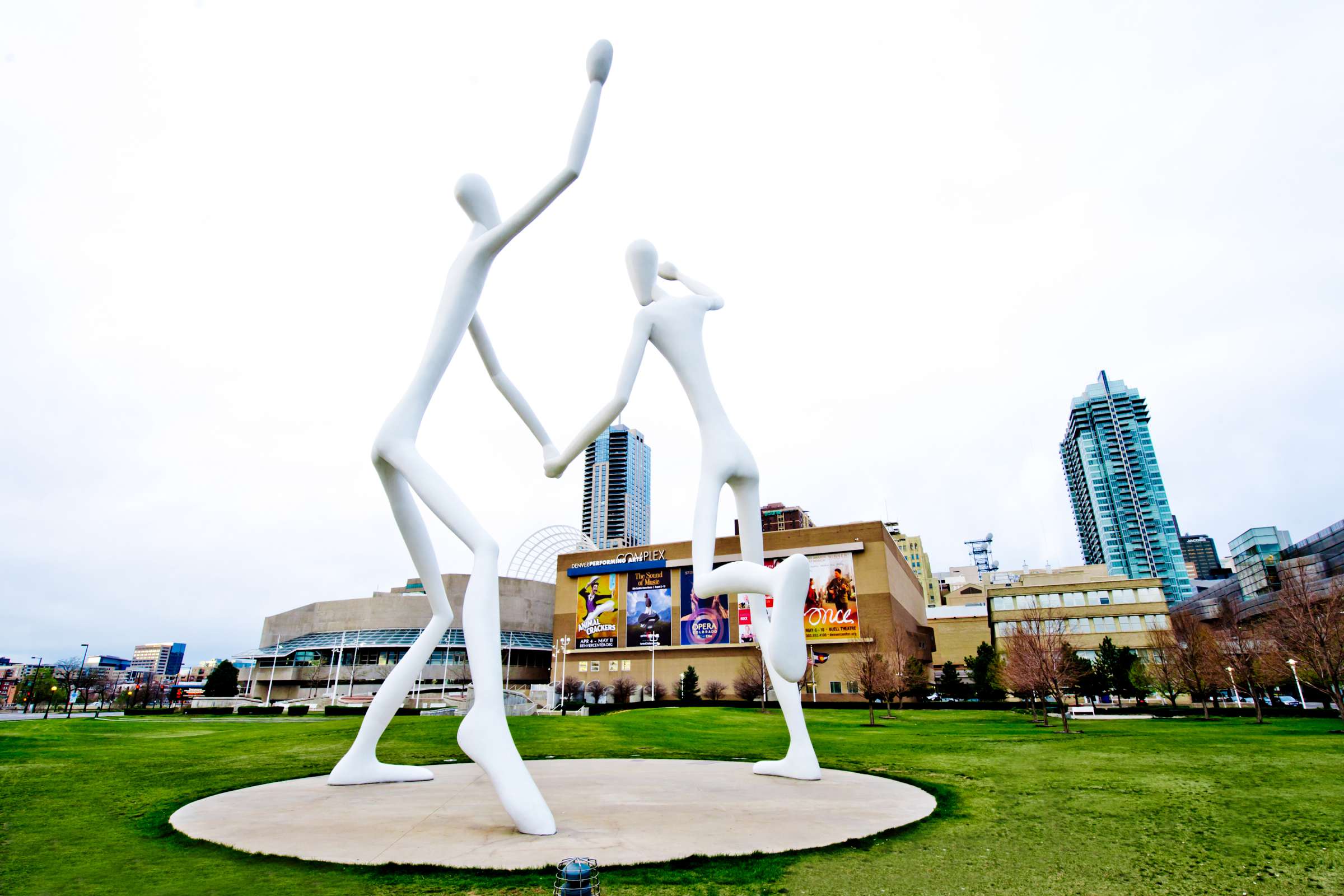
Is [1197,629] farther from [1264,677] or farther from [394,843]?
[394,843]

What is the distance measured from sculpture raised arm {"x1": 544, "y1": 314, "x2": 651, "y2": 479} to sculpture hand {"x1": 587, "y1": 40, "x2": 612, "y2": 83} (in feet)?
9.91

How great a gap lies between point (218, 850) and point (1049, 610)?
68185 mm

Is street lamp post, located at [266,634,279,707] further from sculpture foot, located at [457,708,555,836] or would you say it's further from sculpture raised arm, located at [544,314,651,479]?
sculpture foot, located at [457,708,555,836]

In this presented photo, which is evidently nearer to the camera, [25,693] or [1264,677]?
[1264,677]

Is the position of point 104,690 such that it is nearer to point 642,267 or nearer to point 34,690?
point 34,690

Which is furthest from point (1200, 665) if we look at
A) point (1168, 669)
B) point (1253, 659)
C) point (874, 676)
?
point (874, 676)

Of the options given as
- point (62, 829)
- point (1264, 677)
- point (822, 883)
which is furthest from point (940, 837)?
point (1264, 677)

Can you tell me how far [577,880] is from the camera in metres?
3.69

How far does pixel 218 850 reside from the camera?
18.5 ft

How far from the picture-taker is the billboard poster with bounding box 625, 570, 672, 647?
66875 millimetres

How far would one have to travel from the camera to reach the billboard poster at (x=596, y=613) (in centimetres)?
6975

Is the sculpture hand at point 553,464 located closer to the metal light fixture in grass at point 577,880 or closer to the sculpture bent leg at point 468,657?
the sculpture bent leg at point 468,657

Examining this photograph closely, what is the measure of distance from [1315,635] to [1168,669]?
777 inches

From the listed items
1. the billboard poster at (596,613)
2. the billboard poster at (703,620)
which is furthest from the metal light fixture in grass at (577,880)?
the billboard poster at (596,613)
